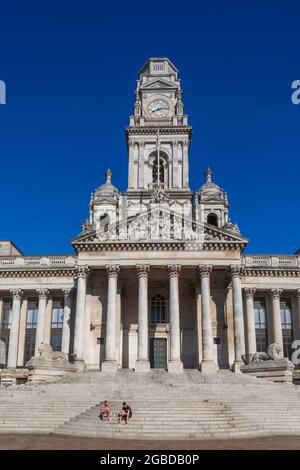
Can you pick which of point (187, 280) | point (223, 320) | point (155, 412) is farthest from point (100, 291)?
point (155, 412)

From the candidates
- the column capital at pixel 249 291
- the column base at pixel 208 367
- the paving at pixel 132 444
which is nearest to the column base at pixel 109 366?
the column base at pixel 208 367

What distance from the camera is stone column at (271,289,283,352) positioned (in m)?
52.7

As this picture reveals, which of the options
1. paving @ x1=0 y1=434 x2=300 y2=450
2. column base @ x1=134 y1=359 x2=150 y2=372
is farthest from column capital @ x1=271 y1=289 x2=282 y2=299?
paving @ x1=0 y1=434 x2=300 y2=450

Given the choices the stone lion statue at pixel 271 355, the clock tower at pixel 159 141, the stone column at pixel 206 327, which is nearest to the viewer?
the stone lion statue at pixel 271 355

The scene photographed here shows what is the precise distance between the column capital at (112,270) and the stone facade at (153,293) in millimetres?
146

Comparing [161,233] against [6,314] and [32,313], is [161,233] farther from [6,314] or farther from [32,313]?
[6,314]

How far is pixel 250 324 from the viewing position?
5278cm

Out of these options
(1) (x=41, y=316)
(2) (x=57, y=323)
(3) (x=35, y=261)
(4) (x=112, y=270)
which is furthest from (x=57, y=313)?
(4) (x=112, y=270)

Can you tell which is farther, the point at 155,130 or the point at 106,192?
the point at 155,130

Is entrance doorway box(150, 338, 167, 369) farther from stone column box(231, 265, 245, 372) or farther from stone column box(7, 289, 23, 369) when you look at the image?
stone column box(7, 289, 23, 369)

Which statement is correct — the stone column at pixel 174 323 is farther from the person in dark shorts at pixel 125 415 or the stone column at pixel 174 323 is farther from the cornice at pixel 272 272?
the person in dark shorts at pixel 125 415

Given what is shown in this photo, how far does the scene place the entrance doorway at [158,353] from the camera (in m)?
50.3

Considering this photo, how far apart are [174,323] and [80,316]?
361 inches
